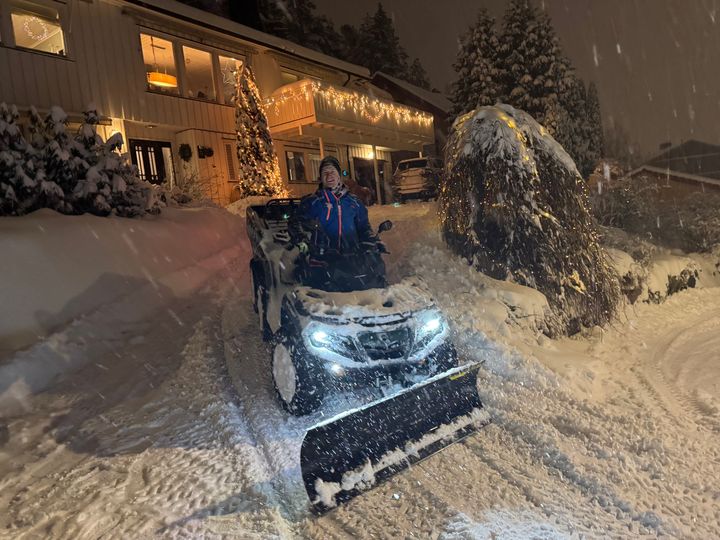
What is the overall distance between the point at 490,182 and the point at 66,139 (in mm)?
7381

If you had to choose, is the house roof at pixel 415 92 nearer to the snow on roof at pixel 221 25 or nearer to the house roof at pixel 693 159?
the snow on roof at pixel 221 25

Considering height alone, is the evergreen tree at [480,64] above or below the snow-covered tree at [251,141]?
above

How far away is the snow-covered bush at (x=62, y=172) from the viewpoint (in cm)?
746

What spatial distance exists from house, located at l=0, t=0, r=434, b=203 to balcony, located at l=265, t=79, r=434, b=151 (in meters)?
0.05

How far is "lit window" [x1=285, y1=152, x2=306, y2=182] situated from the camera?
2058 centimetres

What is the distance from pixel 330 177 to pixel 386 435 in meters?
2.67

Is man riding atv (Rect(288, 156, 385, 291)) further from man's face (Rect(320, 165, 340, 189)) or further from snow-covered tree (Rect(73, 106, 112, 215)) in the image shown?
snow-covered tree (Rect(73, 106, 112, 215))

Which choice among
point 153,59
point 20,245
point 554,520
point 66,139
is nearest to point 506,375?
point 554,520

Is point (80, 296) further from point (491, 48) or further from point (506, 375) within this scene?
point (491, 48)

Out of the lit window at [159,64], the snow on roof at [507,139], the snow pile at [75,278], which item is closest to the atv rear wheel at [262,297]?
the snow pile at [75,278]

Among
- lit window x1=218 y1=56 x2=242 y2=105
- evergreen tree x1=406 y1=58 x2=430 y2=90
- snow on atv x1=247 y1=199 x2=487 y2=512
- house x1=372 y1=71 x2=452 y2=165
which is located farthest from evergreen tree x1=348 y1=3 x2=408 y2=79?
snow on atv x1=247 y1=199 x2=487 y2=512

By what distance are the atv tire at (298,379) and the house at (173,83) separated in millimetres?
11362

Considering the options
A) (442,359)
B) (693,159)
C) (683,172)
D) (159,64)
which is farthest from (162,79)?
(693,159)

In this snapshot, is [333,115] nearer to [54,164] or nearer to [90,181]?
[90,181]
